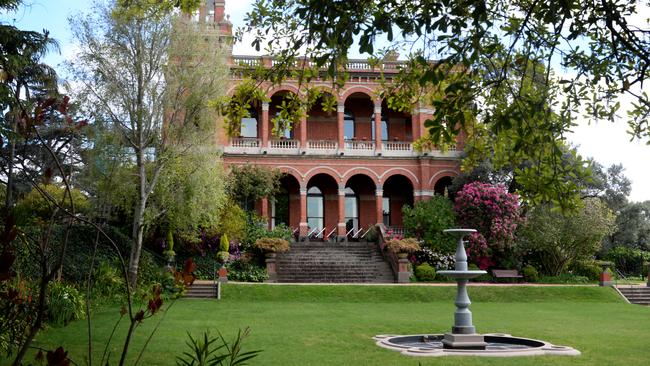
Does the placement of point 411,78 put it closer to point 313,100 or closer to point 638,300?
point 313,100

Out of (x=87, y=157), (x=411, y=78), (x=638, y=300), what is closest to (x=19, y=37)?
(x=87, y=157)

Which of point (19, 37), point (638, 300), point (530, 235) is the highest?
point (19, 37)

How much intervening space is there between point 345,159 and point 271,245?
23.4 feet

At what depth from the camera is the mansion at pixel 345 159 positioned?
1187 inches

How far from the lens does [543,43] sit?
6.54 metres

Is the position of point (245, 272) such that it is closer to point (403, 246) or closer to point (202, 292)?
point (202, 292)

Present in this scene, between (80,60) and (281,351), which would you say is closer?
(281,351)

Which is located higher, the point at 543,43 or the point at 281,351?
the point at 543,43

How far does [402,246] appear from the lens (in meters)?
25.4

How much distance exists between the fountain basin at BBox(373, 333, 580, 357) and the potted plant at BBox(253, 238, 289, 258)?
46.7ft

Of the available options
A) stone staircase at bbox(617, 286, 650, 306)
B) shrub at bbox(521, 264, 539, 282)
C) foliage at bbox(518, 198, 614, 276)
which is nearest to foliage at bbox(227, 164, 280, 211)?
foliage at bbox(518, 198, 614, 276)

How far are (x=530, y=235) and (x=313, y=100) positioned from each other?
2176cm

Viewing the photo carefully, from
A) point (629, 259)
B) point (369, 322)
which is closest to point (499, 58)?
point (369, 322)

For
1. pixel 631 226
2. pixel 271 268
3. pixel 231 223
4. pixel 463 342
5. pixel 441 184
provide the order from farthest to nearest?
pixel 631 226 < pixel 441 184 < pixel 231 223 < pixel 271 268 < pixel 463 342
